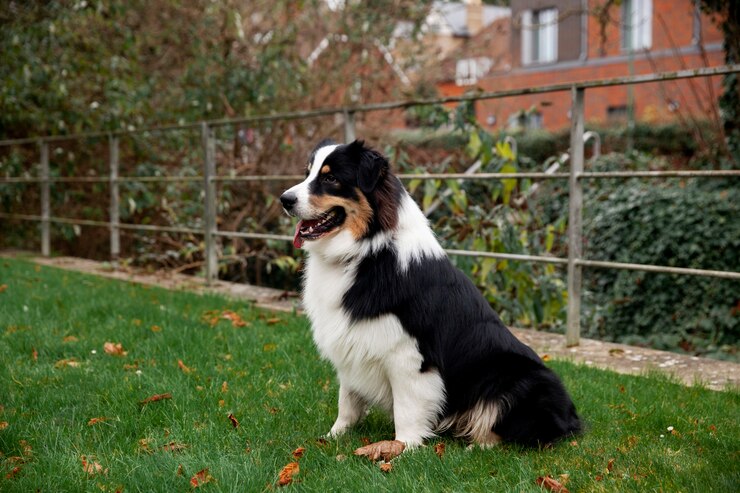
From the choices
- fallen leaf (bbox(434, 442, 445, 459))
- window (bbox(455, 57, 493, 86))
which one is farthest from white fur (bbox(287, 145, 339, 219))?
window (bbox(455, 57, 493, 86))

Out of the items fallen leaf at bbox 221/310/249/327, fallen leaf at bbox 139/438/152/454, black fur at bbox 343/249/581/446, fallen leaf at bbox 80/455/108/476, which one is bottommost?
fallen leaf at bbox 80/455/108/476

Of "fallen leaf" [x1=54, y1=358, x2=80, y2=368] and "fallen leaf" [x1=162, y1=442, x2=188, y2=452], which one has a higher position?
"fallen leaf" [x1=54, y1=358, x2=80, y2=368]

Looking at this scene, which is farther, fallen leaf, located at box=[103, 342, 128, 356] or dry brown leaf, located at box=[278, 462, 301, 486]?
fallen leaf, located at box=[103, 342, 128, 356]

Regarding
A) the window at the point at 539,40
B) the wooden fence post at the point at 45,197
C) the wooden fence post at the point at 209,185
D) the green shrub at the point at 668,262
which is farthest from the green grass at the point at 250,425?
the window at the point at 539,40

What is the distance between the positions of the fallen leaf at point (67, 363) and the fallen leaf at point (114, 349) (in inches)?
9.2

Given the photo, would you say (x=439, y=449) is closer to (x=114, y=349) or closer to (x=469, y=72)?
(x=114, y=349)

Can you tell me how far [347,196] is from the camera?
3322 millimetres

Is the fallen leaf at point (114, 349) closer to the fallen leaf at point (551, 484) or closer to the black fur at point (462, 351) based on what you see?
the black fur at point (462, 351)

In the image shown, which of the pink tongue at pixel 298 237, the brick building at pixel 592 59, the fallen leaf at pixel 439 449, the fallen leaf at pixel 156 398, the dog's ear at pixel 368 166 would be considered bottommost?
the fallen leaf at pixel 439 449

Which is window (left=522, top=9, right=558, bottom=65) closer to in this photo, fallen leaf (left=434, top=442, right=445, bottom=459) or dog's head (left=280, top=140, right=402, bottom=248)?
dog's head (left=280, top=140, right=402, bottom=248)

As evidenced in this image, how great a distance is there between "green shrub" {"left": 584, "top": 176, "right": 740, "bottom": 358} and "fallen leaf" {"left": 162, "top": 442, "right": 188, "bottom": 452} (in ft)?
14.7

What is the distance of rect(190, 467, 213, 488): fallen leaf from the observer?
9.07 ft

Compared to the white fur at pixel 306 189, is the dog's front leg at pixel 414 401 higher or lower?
lower

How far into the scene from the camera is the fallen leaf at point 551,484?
8.93 feet
